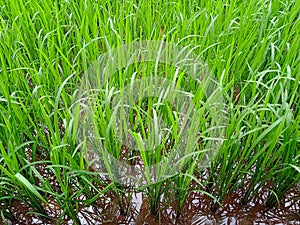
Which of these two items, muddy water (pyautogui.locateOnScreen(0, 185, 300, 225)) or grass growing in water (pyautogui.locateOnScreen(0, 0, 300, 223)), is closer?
grass growing in water (pyautogui.locateOnScreen(0, 0, 300, 223))

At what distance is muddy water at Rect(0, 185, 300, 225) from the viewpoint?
1.25 meters

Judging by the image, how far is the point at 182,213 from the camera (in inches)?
49.9

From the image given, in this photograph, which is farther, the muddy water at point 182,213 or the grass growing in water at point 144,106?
the muddy water at point 182,213

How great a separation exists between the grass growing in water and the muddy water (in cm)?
3

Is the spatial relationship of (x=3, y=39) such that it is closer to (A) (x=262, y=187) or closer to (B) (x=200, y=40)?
(B) (x=200, y=40)

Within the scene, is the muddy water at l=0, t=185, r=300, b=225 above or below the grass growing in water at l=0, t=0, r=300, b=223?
below

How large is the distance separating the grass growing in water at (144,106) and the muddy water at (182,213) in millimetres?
34

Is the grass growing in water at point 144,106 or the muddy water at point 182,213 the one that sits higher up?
the grass growing in water at point 144,106

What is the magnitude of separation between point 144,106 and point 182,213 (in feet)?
1.42

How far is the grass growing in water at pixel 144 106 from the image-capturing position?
114 centimetres

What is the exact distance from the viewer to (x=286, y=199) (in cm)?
131

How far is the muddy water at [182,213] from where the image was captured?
1247 mm

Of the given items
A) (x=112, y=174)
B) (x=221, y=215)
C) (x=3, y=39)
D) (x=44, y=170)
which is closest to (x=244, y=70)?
(x=221, y=215)

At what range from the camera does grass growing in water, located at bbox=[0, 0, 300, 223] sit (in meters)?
1.14
